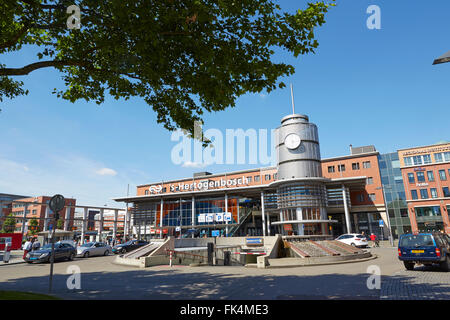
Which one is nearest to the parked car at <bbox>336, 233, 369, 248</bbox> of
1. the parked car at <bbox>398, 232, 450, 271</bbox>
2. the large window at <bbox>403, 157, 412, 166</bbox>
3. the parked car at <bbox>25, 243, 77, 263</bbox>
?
the parked car at <bbox>398, 232, 450, 271</bbox>

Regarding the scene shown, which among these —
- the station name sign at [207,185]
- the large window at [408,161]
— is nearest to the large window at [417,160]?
the large window at [408,161]

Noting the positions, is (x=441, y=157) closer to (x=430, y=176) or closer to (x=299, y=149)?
(x=430, y=176)

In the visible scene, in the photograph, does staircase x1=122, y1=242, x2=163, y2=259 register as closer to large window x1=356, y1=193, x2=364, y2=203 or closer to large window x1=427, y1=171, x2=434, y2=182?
large window x1=356, y1=193, x2=364, y2=203

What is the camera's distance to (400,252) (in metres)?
13.2

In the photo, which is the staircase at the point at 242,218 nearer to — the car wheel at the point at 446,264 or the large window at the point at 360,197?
the large window at the point at 360,197

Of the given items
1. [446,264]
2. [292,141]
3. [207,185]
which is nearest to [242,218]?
[207,185]

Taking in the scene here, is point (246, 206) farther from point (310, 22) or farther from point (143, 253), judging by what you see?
point (310, 22)

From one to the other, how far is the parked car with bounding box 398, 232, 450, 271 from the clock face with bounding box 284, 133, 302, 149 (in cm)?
2736

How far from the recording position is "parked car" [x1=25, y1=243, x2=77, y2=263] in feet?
66.3

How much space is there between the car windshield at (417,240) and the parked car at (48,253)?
22.1 meters

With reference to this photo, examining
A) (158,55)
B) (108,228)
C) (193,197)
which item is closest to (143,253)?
(158,55)

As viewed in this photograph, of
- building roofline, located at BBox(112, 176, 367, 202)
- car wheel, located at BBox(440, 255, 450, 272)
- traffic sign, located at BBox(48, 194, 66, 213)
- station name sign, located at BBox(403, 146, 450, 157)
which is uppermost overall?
station name sign, located at BBox(403, 146, 450, 157)

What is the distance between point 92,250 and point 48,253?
22.9ft

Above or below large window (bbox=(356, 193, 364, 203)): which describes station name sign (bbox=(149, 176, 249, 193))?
above
